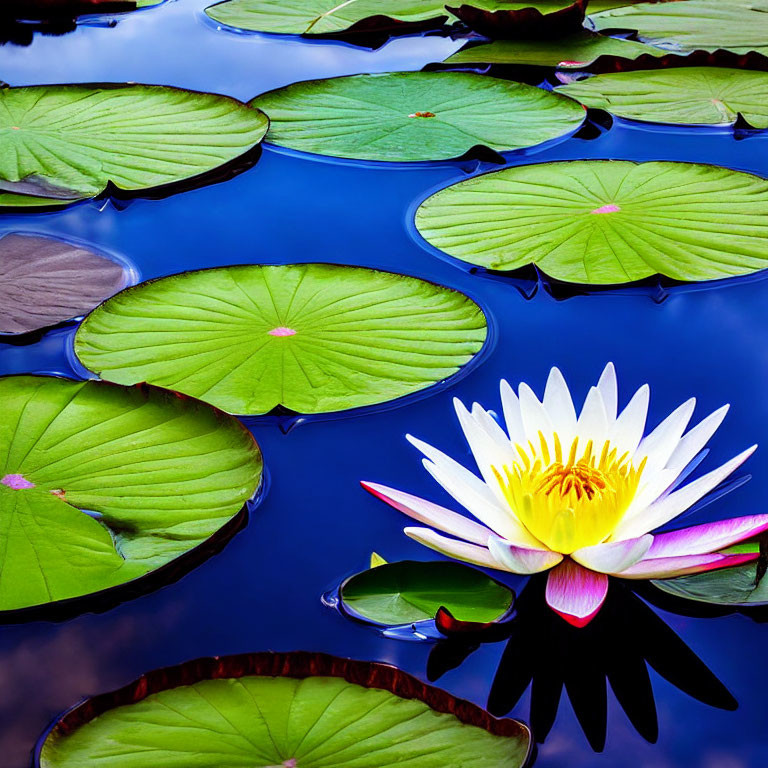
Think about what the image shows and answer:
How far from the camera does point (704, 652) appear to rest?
1.03 metres

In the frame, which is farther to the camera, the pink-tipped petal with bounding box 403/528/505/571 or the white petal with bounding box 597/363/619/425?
the white petal with bounding box 597/363/619/425

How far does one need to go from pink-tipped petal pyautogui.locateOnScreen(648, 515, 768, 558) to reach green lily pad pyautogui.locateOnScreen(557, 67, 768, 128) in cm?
162

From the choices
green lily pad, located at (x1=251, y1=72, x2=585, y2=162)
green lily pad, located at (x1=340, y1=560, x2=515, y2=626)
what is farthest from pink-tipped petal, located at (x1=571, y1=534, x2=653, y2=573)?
green lily pad, located at (x1=251, y1=72, x2=585, y2=162)

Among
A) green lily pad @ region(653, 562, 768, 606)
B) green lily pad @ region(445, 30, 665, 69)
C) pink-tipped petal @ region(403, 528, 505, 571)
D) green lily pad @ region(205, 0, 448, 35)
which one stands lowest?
green lily pad @ region(653, 562, 768, 606)

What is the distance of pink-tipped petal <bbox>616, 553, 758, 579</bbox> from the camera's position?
3.22ft

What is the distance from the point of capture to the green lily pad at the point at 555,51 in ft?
9.25

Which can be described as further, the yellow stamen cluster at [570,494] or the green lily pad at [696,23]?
the green lily pad at [696,23]

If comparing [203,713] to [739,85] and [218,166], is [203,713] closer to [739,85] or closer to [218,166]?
[218,166]

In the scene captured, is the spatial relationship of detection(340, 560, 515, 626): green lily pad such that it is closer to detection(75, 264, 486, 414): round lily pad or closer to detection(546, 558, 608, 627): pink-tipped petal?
detection(546, 558, 608, 627): pink-tipped petal

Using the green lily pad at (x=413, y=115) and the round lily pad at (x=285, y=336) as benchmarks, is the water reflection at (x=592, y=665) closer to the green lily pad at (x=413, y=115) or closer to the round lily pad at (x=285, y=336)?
the round lily pad at (x=285, y=336)

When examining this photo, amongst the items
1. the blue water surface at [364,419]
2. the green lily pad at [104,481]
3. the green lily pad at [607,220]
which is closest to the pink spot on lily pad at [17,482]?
the green lily pad at [104,481]

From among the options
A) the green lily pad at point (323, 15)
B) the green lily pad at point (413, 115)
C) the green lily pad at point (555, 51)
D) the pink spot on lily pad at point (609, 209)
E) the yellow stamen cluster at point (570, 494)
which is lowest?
the yellow stamen cluster at point (570, 494)

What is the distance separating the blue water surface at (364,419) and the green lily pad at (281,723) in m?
0.05

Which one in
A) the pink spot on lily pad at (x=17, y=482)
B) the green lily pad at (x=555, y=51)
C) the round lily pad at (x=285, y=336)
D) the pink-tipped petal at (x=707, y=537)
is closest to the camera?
the pink-tipped petal at (x=707, y=537)
